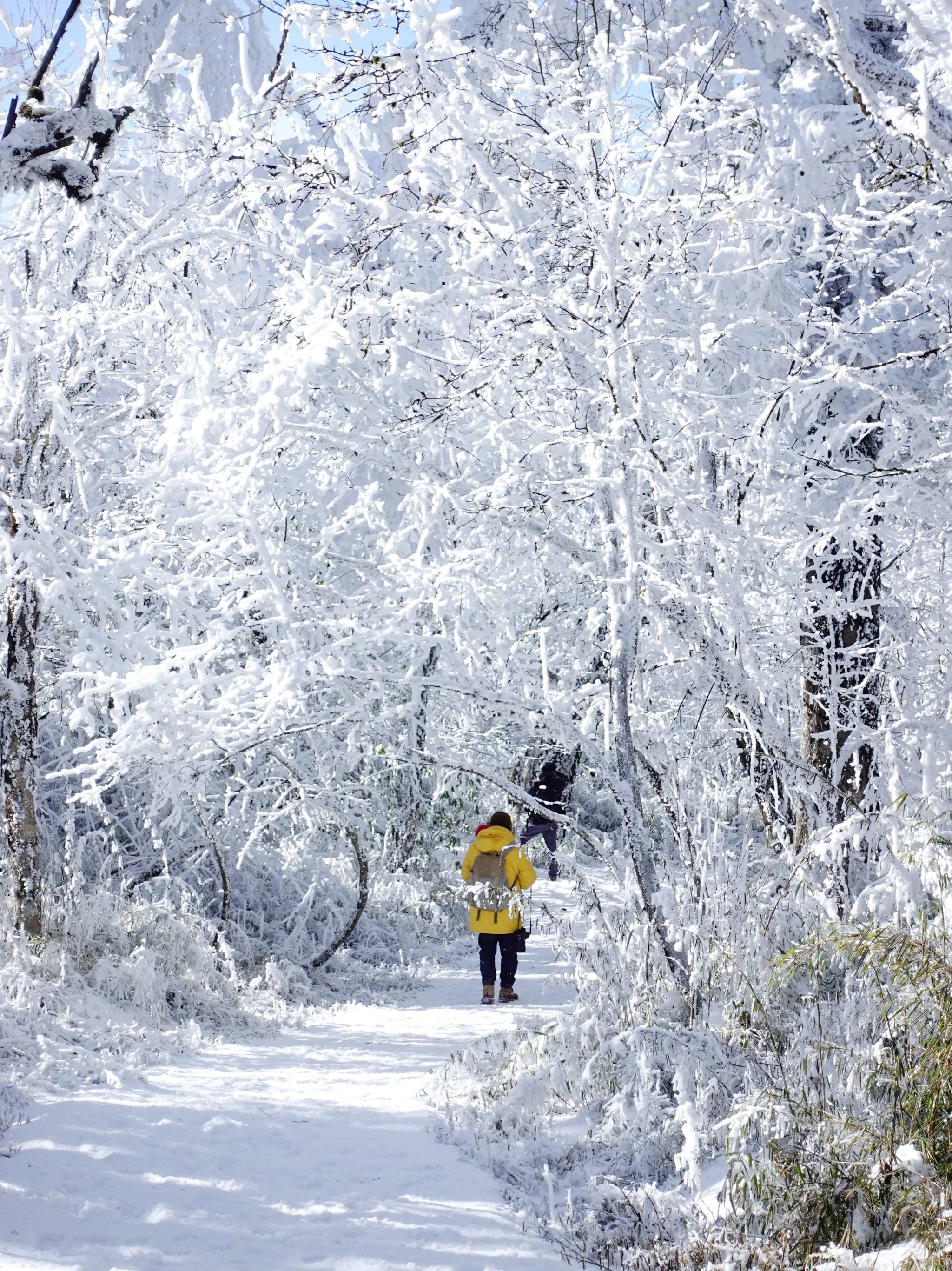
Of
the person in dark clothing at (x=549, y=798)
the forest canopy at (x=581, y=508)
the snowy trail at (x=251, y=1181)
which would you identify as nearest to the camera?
the snowy trail at (x=251, y=1181)

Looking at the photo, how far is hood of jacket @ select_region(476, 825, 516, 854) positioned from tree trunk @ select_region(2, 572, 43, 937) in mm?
3017

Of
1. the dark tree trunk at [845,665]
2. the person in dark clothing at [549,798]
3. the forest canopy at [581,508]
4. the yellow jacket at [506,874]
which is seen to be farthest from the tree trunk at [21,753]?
the person in dark clothing at [549,798]

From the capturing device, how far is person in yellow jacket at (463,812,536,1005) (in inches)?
277

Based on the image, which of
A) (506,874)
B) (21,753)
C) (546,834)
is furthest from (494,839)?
(546,834)

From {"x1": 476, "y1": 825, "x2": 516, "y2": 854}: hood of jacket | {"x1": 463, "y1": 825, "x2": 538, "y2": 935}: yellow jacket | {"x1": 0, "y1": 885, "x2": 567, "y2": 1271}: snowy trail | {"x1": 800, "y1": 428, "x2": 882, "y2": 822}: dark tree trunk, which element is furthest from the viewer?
{"x1": 476, "y1": 825, "x2": 516, "y2": 854}: hood of jacket

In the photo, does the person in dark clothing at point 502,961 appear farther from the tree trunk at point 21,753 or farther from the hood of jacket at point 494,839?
the tree trunk at point 21,753

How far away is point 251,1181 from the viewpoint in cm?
400

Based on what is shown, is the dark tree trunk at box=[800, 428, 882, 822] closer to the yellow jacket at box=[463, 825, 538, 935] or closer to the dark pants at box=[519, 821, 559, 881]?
the yellow jacket at box=[463, 825, 538, 935]

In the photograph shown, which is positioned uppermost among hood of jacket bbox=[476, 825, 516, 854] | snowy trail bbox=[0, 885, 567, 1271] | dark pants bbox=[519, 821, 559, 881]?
hood of jacket bbox=[476, 825, 516, 854]

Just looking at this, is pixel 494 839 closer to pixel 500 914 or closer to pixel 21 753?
pixel 500 914

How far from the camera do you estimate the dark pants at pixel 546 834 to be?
10672 millimetres

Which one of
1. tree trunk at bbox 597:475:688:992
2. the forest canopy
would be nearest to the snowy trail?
the forest canopy

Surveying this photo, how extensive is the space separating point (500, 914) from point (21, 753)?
346 cm

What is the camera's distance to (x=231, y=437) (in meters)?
4.90
